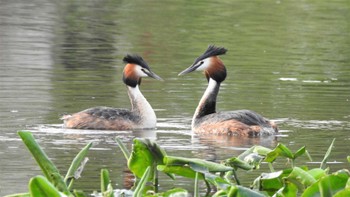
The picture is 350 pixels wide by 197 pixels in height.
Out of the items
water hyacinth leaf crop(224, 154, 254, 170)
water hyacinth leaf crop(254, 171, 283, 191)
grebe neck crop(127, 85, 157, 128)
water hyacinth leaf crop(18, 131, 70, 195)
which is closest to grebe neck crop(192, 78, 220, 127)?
grebe neck crop(127, 85, 157, 128)

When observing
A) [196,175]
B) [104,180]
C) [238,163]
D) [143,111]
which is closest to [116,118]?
[143,111]

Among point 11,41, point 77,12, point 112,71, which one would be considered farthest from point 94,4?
point 112,71

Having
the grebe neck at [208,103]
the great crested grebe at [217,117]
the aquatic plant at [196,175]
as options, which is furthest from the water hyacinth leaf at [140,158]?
the grebe neck at [208,103]

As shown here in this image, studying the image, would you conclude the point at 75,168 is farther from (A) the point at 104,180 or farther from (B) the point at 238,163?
(B) the point at 238,163

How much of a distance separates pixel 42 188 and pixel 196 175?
51.7 inches

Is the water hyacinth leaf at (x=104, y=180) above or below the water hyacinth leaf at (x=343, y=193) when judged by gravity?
below

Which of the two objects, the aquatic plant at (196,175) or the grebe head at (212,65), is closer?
the aquatic plant at (196,175)

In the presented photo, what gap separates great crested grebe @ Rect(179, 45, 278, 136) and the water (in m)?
0.18

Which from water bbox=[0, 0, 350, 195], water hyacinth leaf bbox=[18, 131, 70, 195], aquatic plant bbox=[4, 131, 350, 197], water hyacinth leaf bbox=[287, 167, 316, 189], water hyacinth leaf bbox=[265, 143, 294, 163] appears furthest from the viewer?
water bbox=[0, 0, 350, 195]

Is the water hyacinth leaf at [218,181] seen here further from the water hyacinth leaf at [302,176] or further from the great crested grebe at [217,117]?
the great crested grebe at [217,117]

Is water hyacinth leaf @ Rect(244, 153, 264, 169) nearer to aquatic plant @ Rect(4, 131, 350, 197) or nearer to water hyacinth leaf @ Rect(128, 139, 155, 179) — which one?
aquatic plant @ Rect(4, 131, 350, 197)

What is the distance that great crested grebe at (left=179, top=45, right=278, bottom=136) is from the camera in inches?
538

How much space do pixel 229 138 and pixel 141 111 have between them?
144 cm

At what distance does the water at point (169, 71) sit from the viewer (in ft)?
41.9
